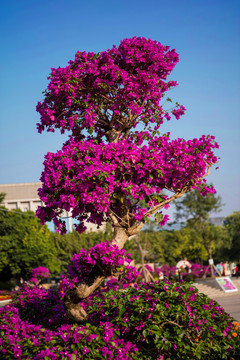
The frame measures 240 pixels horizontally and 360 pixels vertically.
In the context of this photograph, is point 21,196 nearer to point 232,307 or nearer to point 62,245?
point 62,245

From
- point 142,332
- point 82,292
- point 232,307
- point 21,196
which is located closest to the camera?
point 142,332

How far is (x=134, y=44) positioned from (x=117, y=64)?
52cm

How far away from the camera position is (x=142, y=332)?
247 inches

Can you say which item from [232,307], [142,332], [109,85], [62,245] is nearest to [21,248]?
[62,245]

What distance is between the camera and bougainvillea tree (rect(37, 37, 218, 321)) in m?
7.23

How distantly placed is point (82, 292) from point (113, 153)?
A: 2299mm

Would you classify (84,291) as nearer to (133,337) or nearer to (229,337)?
(133,337)

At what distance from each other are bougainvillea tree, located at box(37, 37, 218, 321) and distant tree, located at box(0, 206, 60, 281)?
138 feet

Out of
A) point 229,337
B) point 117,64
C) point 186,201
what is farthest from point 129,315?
point 186,201

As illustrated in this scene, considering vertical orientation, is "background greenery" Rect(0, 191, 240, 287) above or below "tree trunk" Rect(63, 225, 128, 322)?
above

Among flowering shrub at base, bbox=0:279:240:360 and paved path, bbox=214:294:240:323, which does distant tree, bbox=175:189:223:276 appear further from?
flowering shrub at base, bbox=0:279:240:360

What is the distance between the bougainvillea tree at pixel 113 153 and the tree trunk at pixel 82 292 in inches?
0.6

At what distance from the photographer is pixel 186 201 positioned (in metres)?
43.3

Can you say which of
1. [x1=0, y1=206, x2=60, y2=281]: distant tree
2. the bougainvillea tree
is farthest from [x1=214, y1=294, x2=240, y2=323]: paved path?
[x1=0, y1=206, x2=60, y2=281]: distant tree
